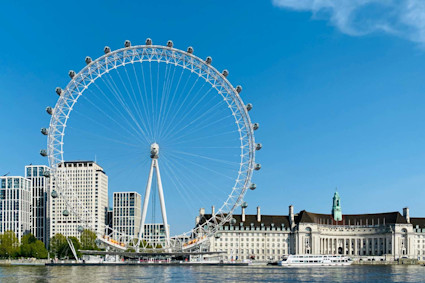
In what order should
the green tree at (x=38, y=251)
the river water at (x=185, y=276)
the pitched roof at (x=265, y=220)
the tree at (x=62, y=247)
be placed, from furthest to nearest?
the pitched roof at (x=265, y=220)
the green tree at (x=38, y=251)
the tree at (x=62, y=247)
the river water at (x=185, y=276)

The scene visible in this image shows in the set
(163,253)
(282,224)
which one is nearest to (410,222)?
(282,224)


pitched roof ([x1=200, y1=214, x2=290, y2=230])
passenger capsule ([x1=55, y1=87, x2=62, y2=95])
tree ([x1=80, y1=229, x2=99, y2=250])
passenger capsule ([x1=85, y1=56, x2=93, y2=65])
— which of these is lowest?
tree ([x1=80, y1=229, x2=99, y2=250])

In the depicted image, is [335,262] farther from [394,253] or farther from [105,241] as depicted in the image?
[105,241]

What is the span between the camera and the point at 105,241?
102 meters

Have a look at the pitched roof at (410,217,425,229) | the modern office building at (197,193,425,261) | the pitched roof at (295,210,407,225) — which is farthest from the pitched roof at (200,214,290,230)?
the pitched roof at (410,217,425,229)

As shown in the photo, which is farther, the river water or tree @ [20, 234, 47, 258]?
tree @ [20, 234, 47, 258]

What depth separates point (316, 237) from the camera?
6831 inches

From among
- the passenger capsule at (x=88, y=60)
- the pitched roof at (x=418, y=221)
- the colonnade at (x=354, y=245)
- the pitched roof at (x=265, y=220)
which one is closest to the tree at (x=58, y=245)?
the pitched roof at (x=265, y=220)

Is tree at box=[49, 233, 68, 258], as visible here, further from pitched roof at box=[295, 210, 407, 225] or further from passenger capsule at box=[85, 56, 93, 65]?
passenger capsule at box=[85, 56, 93, 65]

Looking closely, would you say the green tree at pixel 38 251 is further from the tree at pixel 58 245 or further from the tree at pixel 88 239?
the tree at pixel 88 239

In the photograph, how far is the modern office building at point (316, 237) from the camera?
563ft

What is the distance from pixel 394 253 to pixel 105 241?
96855 mm

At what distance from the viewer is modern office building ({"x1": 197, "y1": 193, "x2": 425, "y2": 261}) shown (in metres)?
172

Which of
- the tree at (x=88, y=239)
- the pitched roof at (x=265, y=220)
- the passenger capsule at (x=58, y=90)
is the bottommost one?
the tree at (x=88, y=239)
